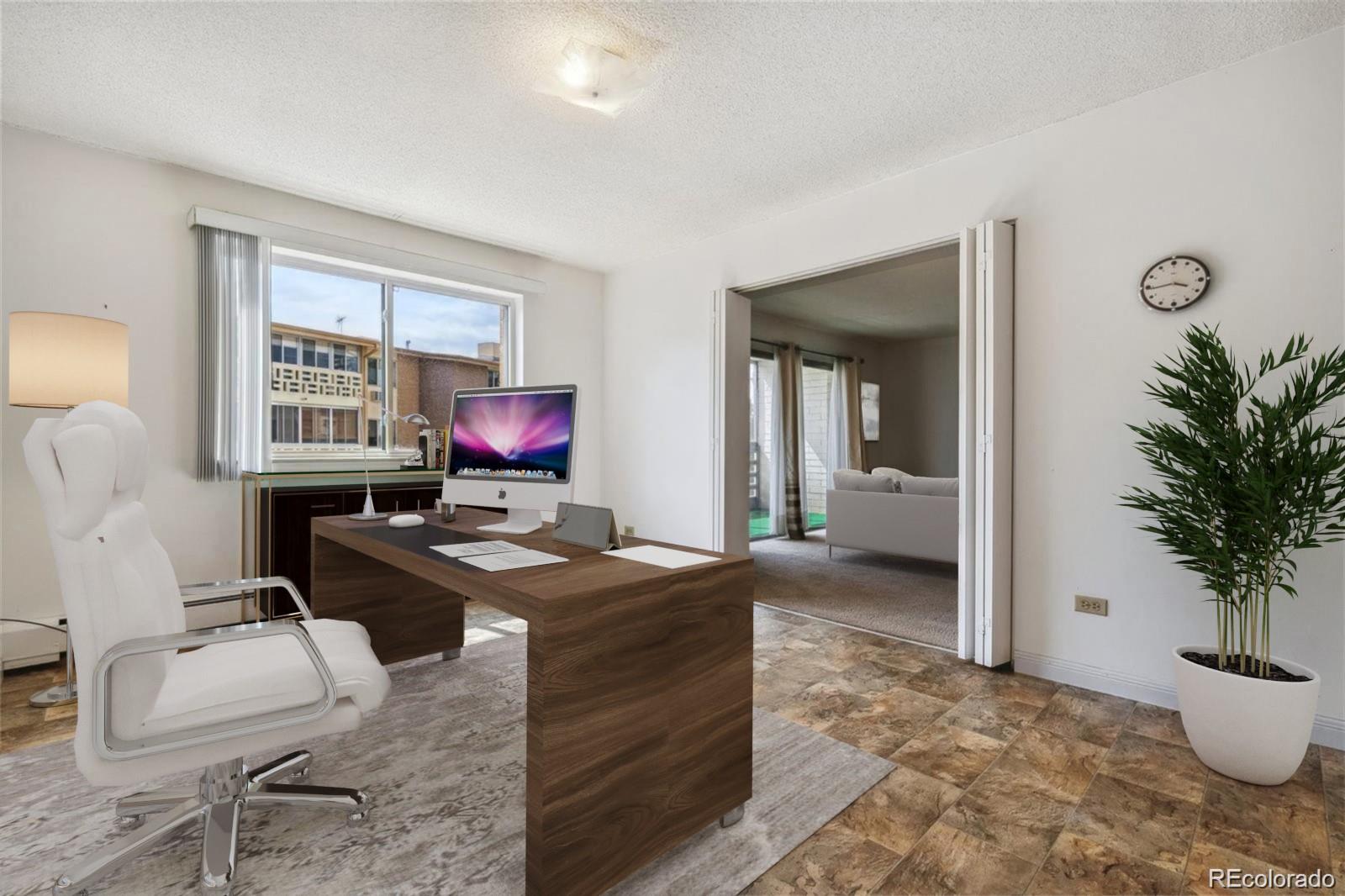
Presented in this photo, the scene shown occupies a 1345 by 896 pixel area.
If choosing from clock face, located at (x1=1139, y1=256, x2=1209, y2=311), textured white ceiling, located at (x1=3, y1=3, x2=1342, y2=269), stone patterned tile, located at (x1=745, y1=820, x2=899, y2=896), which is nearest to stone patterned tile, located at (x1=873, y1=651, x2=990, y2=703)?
stone patterned tile, located at (x1=745, y1=820, x2=899, y2=896)

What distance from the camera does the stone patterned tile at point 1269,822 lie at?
62.4 inches

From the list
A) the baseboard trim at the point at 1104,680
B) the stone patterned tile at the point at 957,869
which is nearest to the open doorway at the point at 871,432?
the baseboard trim at the point at 1104,680

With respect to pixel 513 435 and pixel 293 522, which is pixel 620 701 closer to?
pixel 513 435

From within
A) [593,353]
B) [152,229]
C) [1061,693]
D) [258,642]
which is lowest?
[1061,693]

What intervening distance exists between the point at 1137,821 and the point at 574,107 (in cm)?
333

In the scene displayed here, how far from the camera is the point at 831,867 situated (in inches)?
60.1

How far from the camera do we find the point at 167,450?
3338mm

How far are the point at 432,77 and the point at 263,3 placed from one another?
1.96 ft

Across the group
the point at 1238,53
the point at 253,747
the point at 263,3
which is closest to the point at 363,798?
the point at 253,747

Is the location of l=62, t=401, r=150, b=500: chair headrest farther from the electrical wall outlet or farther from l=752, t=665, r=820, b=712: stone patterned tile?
the electrical wall outlet

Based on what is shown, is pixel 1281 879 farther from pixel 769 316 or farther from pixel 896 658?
pixel 769 316

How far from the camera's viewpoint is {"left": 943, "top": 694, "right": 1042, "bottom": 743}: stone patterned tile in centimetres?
228

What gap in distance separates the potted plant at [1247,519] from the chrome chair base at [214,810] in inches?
106

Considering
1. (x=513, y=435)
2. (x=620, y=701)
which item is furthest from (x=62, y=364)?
(x=620, y=701)
